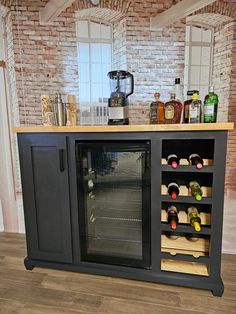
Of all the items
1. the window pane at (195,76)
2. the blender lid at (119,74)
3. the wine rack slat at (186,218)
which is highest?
the window pane at (195,76)

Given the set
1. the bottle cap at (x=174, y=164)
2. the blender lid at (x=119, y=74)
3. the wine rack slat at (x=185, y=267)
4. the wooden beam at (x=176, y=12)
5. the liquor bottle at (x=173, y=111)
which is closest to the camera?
the bottle cap at (x=174, y=164)

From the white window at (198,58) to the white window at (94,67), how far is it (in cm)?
94

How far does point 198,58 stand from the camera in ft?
8.75

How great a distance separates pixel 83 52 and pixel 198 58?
1377 mm

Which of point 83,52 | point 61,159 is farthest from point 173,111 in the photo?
point 83,52

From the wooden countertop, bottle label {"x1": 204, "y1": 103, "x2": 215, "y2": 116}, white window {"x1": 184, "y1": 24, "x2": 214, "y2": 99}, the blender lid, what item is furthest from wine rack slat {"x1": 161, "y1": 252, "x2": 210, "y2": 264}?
white window {"x1": 184, "y1": 24, "x2": 214, "y2": 99}

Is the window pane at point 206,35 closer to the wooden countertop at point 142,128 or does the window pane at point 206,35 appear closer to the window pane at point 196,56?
the window pane at point 196,56

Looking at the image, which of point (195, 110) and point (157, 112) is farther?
point (157, 112)

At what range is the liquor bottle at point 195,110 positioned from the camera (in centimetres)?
163

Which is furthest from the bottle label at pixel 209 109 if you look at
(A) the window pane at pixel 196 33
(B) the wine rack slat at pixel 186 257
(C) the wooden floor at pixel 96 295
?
(A) the window pane at pixel 196 33

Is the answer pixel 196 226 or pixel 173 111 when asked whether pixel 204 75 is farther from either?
pixel 196 226

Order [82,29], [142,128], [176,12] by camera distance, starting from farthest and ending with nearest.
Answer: [82,29] < [176,12] < [142,128]

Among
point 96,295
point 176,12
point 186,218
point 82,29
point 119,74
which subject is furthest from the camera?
point 82,29

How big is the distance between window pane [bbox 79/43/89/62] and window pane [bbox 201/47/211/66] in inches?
54.4
